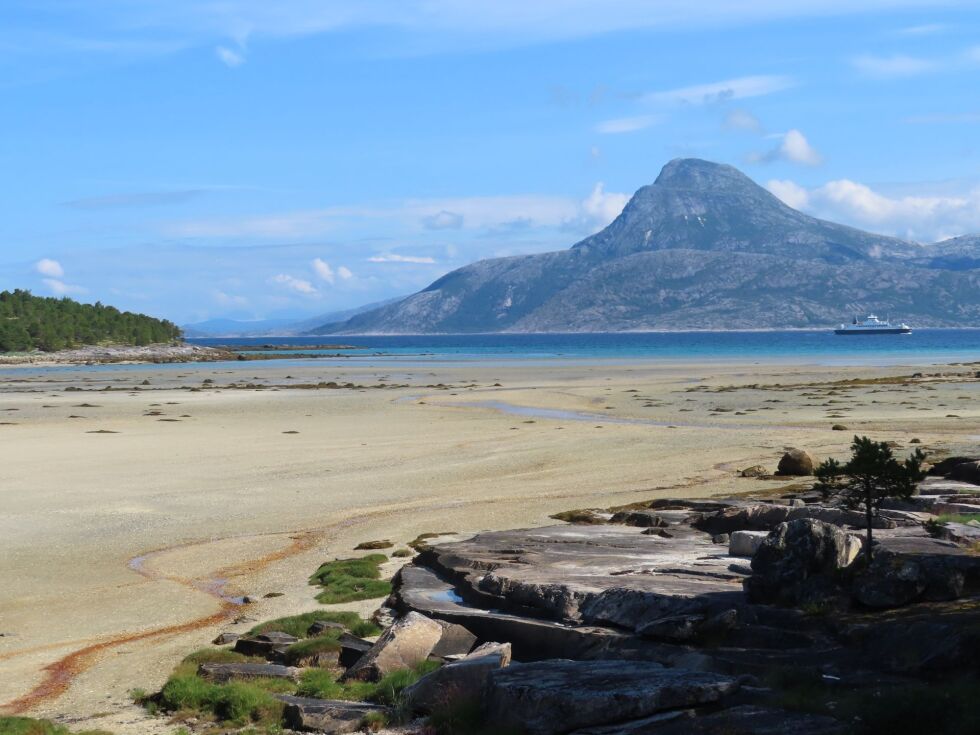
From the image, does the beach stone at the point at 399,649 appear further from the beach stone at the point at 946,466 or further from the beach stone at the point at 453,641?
the beach stone at the point at 946,466

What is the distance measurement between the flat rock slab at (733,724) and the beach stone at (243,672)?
5.01m

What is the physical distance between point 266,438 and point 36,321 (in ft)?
523

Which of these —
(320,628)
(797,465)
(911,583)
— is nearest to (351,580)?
(320,628)

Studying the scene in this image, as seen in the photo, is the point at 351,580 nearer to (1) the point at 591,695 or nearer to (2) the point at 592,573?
Answer: (2) the point at 592,573

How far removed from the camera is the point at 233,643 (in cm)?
1554

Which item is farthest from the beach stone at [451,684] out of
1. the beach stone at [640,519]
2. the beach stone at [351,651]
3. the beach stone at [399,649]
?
the beach stone at [640,519]

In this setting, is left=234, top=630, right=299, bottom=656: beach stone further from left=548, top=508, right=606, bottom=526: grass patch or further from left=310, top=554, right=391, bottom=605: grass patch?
left=548, top=508, right=606, bottom=526: grass patch

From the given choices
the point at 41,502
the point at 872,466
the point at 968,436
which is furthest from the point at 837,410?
the point at 872,466

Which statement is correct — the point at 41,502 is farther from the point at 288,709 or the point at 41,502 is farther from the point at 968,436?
the point at 968,436

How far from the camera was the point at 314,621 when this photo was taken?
16188 mm

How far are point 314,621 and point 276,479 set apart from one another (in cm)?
1765

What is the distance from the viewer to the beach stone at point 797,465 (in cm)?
3044

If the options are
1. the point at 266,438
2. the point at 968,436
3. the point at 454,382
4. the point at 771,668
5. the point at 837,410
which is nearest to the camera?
the point at 771,668

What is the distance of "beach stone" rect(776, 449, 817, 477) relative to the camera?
30.4m
